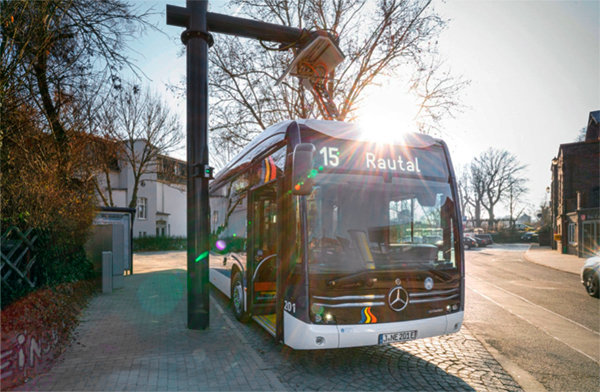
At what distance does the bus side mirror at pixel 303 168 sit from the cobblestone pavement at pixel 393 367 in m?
2.21

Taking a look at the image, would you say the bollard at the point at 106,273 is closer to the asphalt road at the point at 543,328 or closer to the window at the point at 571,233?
the asphalt road at the point at 543,328

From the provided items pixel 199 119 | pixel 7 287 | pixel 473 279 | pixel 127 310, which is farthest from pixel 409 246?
pixel 473 279

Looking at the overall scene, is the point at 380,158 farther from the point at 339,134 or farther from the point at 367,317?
the point at 367,317

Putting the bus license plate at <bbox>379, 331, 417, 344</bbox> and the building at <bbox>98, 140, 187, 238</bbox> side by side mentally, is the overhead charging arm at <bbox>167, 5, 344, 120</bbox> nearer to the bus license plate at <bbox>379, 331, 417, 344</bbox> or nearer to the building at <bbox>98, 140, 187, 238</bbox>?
the bus license plate at <bbox>379, 331, 417, 344</bbox>

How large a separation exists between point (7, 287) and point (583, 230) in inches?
1309

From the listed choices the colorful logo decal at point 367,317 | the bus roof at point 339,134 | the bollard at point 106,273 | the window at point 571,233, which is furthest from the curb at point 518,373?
the window at point 571,233

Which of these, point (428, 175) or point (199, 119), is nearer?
point (428, 175)

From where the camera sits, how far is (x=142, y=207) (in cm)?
4197

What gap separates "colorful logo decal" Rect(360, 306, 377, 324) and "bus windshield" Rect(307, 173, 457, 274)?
46 centimetres

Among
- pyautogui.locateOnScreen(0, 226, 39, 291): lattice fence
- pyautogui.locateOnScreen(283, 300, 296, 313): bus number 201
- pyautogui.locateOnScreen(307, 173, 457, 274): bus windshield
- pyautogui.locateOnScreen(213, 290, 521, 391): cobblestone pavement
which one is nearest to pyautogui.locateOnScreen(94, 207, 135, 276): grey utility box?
pyautogui.locateOnScreen(213, 290, 521, 391): cobblestone pavement

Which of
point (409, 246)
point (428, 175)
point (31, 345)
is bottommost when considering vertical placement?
point (31, 345)

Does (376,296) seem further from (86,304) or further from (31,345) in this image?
(86,304)

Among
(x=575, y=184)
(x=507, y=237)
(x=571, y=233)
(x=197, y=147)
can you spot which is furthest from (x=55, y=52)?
(x=507, y=237)

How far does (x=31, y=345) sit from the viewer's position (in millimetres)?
4148
